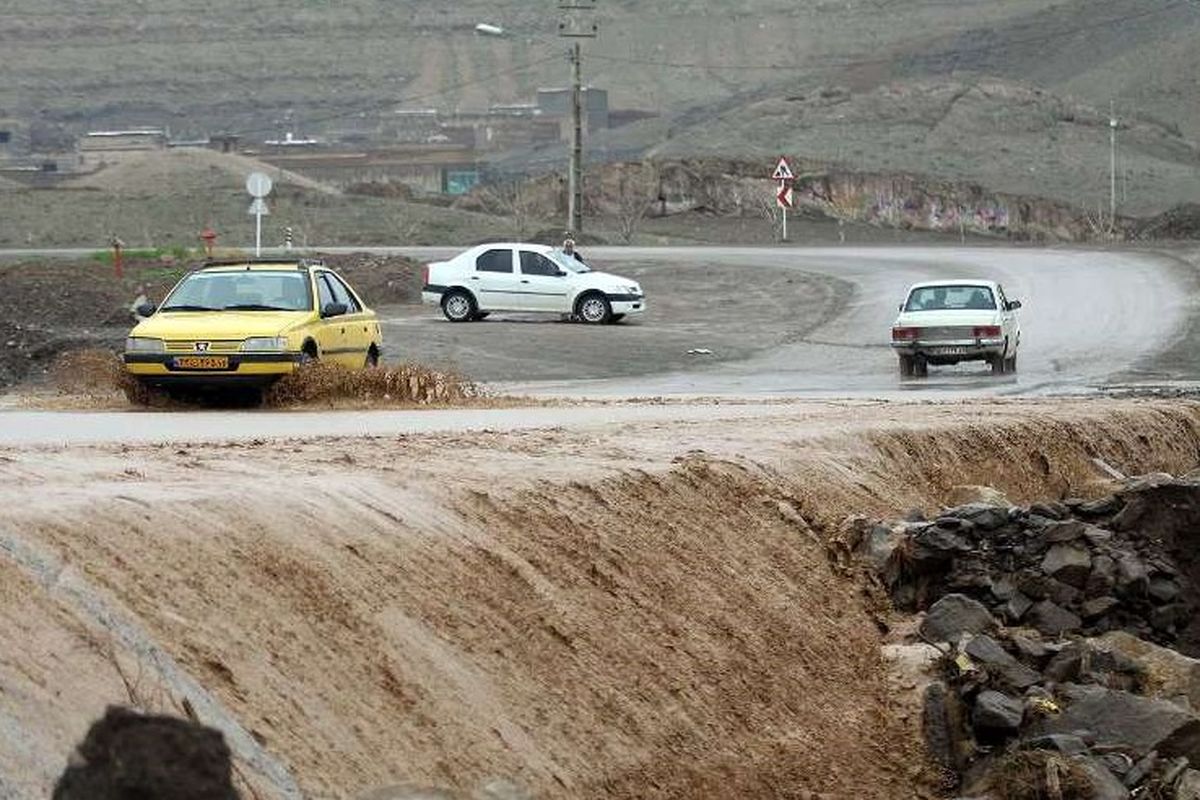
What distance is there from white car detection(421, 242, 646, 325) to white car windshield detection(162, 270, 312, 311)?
19.3 metres

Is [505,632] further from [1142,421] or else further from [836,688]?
[1142,421]

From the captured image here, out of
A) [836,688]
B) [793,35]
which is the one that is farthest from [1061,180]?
[836,688]

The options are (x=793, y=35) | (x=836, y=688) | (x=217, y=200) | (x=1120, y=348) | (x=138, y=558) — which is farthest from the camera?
(x=793, y=35)

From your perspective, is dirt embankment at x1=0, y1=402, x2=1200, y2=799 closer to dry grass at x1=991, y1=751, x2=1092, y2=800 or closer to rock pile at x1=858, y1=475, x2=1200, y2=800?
rock pile at x1=858, y1=475, x2=1200, y2=800

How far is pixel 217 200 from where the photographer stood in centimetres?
7931

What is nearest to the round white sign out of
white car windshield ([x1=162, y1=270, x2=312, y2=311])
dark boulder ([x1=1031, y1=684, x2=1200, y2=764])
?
white car windshield ([x1=162, y1=270, x2=312, y2=311])

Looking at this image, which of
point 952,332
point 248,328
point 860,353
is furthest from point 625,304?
point 248,328

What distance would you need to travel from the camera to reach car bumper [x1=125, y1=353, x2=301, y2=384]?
21.4 meters

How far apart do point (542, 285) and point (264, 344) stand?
848 inches

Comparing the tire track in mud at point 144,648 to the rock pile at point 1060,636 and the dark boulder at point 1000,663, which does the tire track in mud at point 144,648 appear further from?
the dark boulder at point 1000,663

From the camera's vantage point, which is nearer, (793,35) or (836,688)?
(836,688)

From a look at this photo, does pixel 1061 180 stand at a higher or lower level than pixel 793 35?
lower

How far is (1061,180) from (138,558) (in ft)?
271

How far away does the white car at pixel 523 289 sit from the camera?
141 feet
